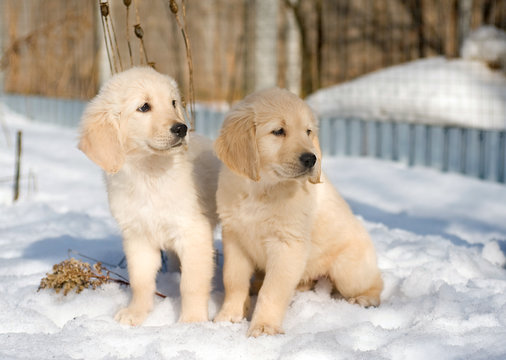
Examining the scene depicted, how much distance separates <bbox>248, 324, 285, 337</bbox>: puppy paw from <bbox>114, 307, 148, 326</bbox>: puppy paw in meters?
0.51

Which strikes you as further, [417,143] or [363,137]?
[363,137]

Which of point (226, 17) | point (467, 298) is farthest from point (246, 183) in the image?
point (226, 17)

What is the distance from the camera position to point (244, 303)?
9.30 ft

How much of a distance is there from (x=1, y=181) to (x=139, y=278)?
9.07ft

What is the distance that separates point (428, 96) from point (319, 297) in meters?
3.93

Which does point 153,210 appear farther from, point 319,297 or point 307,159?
point 319,297

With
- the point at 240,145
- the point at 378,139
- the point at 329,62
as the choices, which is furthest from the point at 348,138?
the point at 240,145

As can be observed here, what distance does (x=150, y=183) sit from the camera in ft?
9.05

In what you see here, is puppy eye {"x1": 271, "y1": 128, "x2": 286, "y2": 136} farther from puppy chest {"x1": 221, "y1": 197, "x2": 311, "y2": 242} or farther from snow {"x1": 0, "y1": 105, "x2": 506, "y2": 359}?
snow {"x1": 0, "y1": 105, "x2": 506, "y2": 359}

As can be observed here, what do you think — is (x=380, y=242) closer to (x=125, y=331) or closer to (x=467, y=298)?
(x=467, y=298)

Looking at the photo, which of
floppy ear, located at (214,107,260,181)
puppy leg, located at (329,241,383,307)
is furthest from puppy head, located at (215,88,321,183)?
puppy leg, located at (329,241,383,307)

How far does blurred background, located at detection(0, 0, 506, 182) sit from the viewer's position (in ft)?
20.4

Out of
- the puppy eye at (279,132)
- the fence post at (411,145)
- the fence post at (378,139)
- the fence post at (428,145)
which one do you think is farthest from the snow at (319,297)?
the fence post at (378,139)

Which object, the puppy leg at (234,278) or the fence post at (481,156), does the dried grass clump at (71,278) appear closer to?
the puppy leg at (234,278)
